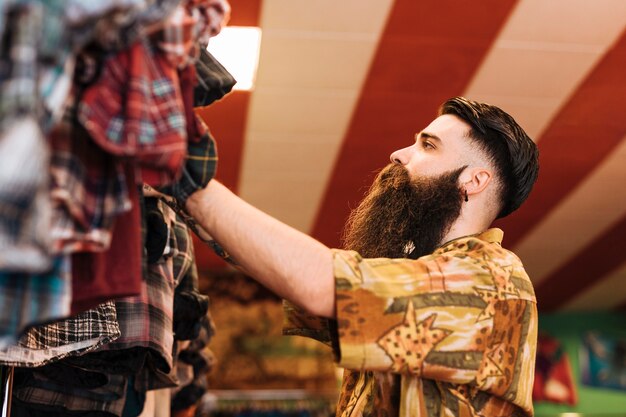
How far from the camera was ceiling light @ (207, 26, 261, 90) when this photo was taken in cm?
376

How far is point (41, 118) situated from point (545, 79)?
357cm

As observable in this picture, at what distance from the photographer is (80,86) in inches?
43.4

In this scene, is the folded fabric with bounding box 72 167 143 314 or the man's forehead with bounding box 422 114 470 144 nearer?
the folded fabric with bounding box 72 167 143 314

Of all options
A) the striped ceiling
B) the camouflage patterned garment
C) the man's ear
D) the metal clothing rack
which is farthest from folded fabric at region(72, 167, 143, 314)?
the striped ceiling

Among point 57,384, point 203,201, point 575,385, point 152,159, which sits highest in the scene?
point 152,159

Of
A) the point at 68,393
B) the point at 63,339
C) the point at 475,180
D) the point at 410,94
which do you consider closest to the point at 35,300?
the point at 63,339

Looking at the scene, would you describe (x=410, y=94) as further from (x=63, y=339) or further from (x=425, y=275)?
(x=63, y=339)

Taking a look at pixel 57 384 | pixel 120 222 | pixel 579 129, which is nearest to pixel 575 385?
pixel 579 129

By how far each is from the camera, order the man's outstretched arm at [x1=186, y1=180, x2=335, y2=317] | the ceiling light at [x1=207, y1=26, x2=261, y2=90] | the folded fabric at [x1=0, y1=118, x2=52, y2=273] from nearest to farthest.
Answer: the folded fabric at [x1=0, y1=118, x2=52, y2=273], the man's outstretched arm at [x1=186, y1=180, x2=335, y2=317], the ceiling light at [x1=207, y1=26, x2=261, y2=90]

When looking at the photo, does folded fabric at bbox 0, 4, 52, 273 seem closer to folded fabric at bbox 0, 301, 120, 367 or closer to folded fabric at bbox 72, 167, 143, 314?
folded fabric at bbox 72, 167, 143, 314

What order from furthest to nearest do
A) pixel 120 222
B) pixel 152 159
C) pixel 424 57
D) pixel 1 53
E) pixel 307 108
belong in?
pixel 307 108 < pixel 424 57 < pixel 120 222 < pixel 152 159 < pixel 1 53

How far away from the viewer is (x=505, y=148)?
2115 millimetres

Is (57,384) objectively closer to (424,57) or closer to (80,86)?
(80,86)

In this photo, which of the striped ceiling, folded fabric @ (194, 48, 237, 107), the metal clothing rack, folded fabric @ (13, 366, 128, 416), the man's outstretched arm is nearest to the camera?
folded fabric @ (194, 48, 237, 107)
